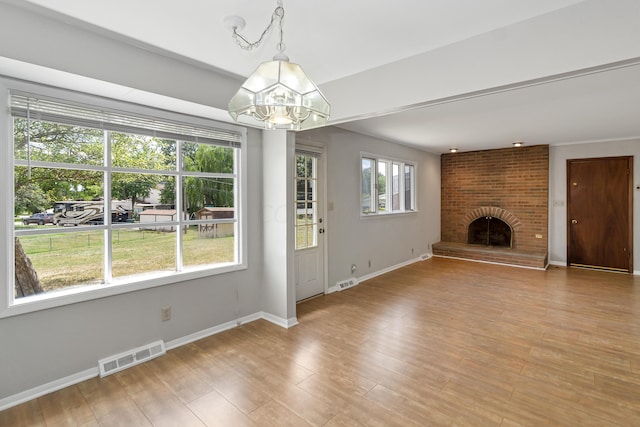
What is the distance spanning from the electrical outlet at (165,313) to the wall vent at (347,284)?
7.96 ft

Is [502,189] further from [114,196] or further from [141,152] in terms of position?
[114,196]

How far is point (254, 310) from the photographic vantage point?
351 cm

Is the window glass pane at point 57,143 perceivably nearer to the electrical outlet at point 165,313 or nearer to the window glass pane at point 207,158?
the window glass pane at point 207,158

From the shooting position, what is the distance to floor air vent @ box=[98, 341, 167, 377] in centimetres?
241

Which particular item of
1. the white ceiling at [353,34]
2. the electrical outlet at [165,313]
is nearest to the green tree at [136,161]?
the white ceiling at [353,34]

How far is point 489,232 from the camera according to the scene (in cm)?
710

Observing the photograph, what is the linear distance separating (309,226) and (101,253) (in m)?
2.41

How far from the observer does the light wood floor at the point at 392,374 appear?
1.96 m

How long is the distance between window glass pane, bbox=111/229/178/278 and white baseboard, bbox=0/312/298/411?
70cm

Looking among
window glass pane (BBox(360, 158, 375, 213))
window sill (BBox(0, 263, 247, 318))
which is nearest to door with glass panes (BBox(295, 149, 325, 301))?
window glass pane (BBox(360, 158, 375, 213))

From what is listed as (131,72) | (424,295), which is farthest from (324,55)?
(424,295)

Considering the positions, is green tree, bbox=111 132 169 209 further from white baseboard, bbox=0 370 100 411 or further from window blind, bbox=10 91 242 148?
white baseboard, bbox=0 370 100 411

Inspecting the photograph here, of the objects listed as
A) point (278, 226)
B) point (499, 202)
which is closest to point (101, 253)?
point (278, 226)

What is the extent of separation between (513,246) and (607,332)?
12.1ft
